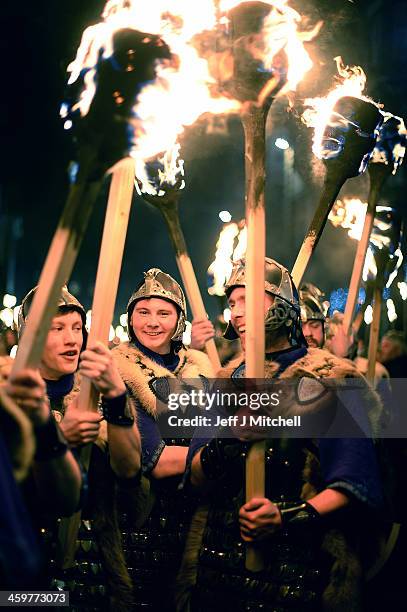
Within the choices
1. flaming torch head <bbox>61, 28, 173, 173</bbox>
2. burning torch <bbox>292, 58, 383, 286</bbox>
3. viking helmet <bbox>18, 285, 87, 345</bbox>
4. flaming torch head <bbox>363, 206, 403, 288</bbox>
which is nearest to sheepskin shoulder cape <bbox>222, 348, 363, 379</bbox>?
burning torch <bbox>292, 58, 383, 286</bbox>

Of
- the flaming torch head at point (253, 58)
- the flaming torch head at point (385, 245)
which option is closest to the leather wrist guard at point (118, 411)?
the flaming torch head at point (253, 58)

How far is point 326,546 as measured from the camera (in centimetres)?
353

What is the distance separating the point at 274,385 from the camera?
3.64 meters

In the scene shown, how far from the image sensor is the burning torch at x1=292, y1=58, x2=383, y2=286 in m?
4.34

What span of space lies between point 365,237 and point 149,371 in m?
1.82

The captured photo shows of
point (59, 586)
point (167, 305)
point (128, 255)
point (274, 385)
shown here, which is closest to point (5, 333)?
point (167, 305)

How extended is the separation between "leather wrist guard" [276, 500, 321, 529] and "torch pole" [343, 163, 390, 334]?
1810 millimetres

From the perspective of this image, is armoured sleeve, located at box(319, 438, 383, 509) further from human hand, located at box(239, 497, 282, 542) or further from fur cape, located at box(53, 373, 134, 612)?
fur cape, located at box(53, 373, 134, 612)

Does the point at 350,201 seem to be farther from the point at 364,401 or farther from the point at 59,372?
the point at 59,372

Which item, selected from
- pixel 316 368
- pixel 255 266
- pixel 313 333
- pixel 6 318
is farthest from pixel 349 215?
pixel 6 318

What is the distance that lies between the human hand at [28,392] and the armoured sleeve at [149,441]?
5.28 ft

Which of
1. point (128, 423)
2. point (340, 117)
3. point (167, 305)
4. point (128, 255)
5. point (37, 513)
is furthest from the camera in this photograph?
point (128, 255)

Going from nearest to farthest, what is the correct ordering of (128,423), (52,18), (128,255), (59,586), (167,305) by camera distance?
(128,423) → (59,586) → (167,305) → (52,18) → (128,255)

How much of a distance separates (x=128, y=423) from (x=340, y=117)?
8.22 ft
